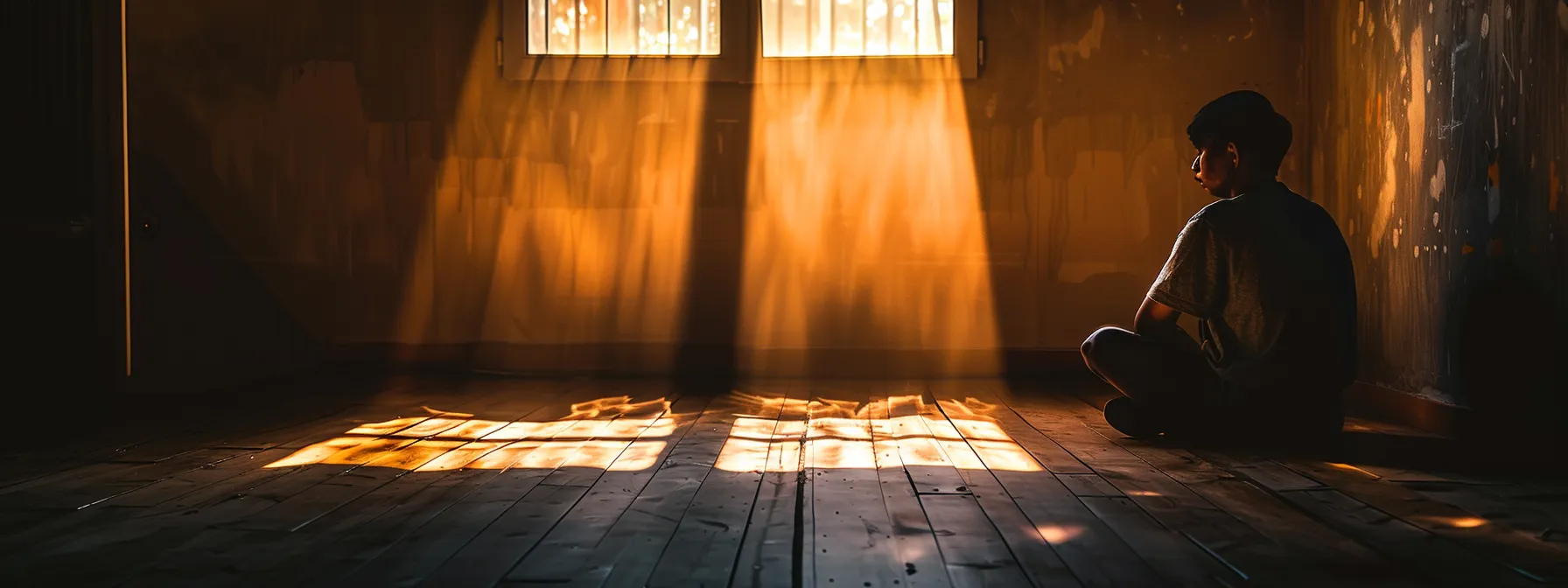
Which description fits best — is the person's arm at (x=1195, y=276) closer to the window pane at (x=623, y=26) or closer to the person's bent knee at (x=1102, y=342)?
the person's bent knee at (x=1102, y=342)

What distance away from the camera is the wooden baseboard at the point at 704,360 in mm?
3693

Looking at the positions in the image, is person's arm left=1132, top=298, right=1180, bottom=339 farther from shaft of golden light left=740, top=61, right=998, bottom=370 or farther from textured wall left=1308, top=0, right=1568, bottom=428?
shaft of golden light left=740, top=61, right=998, bottom=370

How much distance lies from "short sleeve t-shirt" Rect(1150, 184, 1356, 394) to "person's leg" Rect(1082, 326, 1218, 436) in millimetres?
76

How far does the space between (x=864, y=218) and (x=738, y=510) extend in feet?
7.73

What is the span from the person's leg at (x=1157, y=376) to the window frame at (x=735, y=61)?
71.5 inches

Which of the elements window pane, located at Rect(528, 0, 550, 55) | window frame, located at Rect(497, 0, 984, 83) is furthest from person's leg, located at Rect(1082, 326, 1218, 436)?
window pane, located at Rect(528, 0, 550, 55)

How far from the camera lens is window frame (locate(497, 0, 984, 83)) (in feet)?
12.1

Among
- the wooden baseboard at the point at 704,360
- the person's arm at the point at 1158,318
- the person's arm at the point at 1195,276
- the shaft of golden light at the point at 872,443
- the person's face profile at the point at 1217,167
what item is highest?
the person's face profile at the point at 1217,167

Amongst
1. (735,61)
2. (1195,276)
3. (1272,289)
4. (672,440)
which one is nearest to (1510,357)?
(1272,289)

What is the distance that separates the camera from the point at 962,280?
3.70m

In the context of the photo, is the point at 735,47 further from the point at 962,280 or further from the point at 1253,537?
the point at 1253,537

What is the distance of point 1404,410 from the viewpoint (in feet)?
8.37

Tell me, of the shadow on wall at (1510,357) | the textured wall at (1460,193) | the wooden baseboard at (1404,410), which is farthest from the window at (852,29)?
the shadow on wall at (1510,357)

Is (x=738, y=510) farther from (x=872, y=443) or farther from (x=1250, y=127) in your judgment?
(x=1250, y=127)
